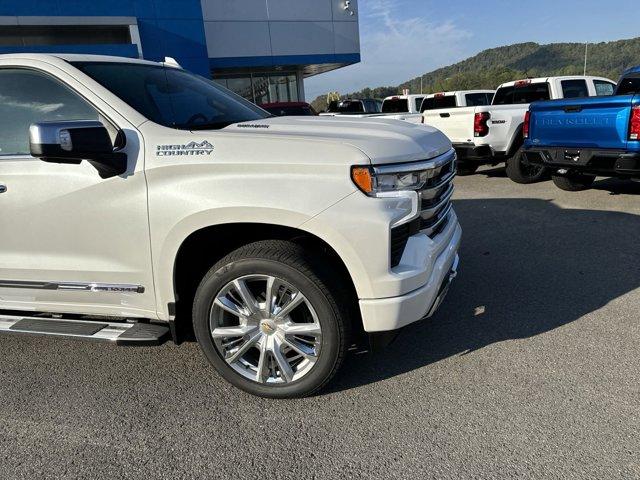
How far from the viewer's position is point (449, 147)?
9.96 ft

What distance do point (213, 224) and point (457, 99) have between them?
11448 millimetres

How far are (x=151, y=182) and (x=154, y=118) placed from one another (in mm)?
432

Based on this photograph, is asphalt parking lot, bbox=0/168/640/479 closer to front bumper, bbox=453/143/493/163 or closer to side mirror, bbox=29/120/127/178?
side mirror, bbox=29/120/127/178

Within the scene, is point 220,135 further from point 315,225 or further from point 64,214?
point 64,214

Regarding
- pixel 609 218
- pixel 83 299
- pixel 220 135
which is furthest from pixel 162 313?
pixel 609 218

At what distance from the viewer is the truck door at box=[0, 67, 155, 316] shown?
258 centimetres

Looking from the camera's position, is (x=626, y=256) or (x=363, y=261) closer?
(x=363, y=261)

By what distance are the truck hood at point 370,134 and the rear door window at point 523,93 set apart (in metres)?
8.20

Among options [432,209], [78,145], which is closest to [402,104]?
[432,209]

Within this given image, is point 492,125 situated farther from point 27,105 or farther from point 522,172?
point 27,105

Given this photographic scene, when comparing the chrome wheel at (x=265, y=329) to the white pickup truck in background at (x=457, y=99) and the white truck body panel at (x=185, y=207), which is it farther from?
the white pickup truck in background at (x=457, y=99)

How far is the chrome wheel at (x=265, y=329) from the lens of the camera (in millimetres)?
2527

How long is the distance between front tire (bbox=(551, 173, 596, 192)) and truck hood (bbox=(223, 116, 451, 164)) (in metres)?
5.62

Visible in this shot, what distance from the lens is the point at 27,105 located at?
2.85 metres
